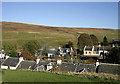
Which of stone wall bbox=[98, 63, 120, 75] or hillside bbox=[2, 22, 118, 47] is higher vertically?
hillside bbox=[2, 22, 118, 47]

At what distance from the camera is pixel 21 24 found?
404 ft

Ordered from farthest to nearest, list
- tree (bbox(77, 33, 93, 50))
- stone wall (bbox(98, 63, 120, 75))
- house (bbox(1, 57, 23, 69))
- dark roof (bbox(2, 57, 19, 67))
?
tree (bbox(77, 33, 93, 50)) → dark roof (bbox(2, 57, 19, 67)) → house (bbox(1, 57, 23, 69)) → stone wall (bbox(98, 63, 120, 75))

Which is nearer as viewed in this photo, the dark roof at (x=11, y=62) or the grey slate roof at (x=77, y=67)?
the grey slate roof at (x=77, y=67)

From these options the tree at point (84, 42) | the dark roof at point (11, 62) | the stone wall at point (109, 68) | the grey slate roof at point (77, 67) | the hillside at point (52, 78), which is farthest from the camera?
the tree at point (84, 42)

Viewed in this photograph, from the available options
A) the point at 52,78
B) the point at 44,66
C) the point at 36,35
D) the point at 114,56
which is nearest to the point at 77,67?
the point at 44,66

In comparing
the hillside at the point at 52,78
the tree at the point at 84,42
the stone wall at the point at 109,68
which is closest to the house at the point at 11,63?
the stone wall at the point at 109,68

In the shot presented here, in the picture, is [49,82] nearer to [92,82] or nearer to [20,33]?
[92,82]

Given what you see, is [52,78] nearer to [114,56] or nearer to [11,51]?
[114,56]

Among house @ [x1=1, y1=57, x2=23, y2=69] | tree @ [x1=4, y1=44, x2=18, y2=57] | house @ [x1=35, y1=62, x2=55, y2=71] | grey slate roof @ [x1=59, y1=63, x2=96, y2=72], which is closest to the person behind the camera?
grey slate roof @ [x1=59, y1=63, x2=96, y2=72]

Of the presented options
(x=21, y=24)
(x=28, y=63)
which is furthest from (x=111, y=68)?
(x=21, y=24)

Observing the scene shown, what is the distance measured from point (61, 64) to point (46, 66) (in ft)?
7.42

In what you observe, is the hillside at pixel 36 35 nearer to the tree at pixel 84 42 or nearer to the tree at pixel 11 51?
the tree at pixel 84 42

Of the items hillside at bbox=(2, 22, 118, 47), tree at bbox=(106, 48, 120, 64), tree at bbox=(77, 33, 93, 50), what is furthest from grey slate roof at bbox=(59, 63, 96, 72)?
hillside at bbox=(2, 22, 118, 47)

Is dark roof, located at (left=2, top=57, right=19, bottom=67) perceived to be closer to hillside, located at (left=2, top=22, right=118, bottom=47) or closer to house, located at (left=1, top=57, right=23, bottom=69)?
house, located at (left=1, top=57, right=23, bottom=69)
